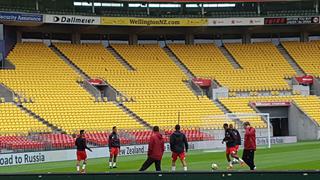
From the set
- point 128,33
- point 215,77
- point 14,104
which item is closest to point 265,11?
point 215,77

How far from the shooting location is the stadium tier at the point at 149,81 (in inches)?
1836

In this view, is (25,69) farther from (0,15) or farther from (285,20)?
(285,20)

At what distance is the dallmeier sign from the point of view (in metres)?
51.2

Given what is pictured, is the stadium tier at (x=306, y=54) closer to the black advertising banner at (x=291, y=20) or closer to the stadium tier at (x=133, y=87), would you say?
the stadium tier at (x=133, y=87)

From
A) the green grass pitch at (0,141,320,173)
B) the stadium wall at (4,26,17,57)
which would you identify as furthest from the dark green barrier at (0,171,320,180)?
the stadium wall at (4,26,17,57)

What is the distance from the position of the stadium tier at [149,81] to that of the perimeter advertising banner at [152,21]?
3365 millimetres

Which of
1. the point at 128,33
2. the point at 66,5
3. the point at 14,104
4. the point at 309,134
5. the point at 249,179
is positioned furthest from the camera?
the point at 128,33

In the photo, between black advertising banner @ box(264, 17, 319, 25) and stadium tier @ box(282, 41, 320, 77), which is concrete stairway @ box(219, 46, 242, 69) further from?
stadium tier @ box(282, 41, 320, 77)

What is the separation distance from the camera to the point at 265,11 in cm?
6019

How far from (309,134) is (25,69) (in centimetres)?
2190

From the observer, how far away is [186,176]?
422 inches

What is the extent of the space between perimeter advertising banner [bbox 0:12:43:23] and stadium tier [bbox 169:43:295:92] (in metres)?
14.1

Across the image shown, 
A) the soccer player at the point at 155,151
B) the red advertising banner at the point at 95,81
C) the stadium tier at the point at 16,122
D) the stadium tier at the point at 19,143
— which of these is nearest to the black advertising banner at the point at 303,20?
the red advertising banner at the point at 95,81

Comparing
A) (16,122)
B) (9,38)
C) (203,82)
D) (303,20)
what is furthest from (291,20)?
(16,122)
